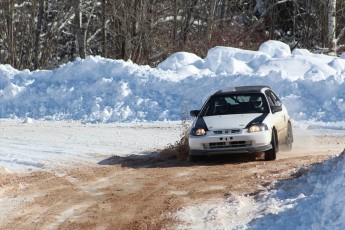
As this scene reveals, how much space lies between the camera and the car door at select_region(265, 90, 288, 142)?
16489 millimetres

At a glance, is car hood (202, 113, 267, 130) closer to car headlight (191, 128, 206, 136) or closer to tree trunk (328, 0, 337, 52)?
car headlight (191, 128, 206, 136)

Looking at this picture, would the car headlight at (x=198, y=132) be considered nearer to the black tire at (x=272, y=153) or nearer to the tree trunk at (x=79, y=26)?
the black tire at (x=272, y=153)

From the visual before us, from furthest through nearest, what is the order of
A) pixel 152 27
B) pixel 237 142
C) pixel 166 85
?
pixel 152 27
pixel 166 85
pixel 237 142

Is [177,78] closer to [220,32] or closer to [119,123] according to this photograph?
[119,123]

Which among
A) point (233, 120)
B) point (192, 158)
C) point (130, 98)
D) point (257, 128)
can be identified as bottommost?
point (192, 158)

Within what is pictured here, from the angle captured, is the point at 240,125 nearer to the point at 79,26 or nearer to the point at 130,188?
the point at 130,188

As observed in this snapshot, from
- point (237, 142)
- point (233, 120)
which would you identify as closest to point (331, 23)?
point (233, 120)

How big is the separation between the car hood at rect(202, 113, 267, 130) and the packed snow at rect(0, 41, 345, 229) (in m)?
2.56

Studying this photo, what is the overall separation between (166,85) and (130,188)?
46.4 feet

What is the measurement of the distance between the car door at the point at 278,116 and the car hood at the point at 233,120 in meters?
0.38

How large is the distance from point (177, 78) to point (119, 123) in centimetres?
357

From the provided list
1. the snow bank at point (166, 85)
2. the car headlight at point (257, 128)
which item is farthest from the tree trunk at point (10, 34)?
the car headlight at point (257, 128)

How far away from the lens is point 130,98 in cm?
2658

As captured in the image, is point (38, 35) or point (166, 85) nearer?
point (166, 85)
